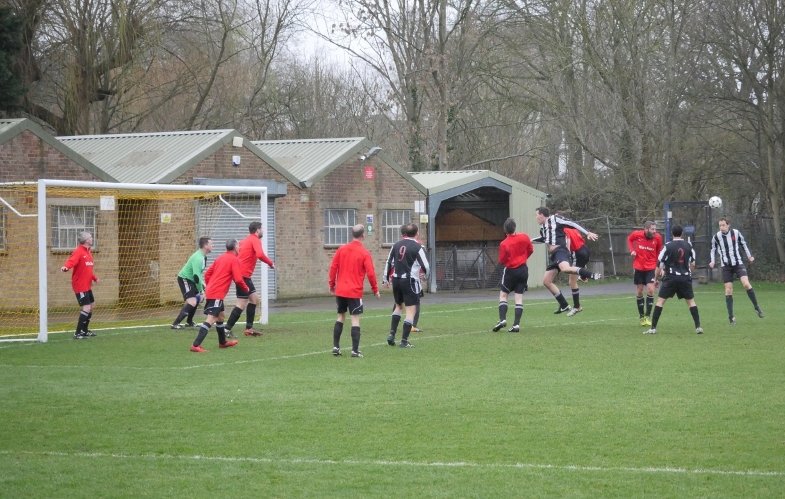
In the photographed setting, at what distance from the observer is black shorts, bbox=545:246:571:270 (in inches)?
862

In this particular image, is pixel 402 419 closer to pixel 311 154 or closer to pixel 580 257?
pixel 580 257

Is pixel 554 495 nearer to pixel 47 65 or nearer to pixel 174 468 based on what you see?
pixel 174 468

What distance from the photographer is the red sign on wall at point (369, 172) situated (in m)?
35.5

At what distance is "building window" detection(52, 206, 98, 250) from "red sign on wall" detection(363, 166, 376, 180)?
9.90 metres

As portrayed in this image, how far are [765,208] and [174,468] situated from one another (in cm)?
3971

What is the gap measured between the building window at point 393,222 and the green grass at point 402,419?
17358mm

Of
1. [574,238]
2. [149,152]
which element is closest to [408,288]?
[574,238]

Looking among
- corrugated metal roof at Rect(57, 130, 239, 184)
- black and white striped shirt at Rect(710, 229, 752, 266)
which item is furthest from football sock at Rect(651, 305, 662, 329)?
corrugated metal roof at Rect(57, 130, 239, 184)

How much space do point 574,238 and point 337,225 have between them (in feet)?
43.8

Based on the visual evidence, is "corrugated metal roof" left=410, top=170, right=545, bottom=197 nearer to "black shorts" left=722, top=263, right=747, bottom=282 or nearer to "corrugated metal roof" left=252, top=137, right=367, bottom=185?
"corrugated metal roof" left=252, top=137, right=367, bottom=185

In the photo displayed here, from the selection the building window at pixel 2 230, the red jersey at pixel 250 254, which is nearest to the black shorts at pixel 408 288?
the red jersey at pixel 250 254

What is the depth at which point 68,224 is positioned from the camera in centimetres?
2792

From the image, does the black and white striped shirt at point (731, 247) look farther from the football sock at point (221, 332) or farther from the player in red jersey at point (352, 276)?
the football sock at point (221, 332)

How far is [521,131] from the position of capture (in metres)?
53.9
